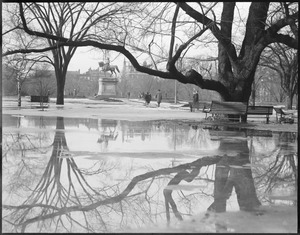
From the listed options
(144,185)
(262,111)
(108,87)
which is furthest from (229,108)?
(108,87)

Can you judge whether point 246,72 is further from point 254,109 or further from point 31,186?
point 31,186

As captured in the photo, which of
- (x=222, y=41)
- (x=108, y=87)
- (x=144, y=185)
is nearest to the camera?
(x=144, y=185)

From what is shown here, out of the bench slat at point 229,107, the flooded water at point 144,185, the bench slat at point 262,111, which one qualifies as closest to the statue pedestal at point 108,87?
the bench slat at point 262,111

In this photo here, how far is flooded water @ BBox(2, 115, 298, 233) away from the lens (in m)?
4.43

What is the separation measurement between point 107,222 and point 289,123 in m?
15.5

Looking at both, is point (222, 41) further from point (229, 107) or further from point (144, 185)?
point (144, 185)

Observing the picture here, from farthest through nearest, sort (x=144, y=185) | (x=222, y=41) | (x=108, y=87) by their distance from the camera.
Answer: (x=108, y=87) < (x=222, y=41) < (x=144, y=185)

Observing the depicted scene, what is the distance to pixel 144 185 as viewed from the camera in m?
6.15

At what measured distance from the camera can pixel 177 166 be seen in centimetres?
758

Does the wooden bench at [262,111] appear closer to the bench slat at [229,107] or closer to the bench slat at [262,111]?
the bench slat at [262,111]

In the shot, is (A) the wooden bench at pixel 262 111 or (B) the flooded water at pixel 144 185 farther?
(A) the wooden bench at pixel 262 111

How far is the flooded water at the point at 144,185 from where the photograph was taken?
4.43 m

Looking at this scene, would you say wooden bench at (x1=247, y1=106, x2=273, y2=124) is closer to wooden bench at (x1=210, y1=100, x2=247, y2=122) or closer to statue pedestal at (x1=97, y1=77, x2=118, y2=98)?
wooden bench at (x1=210, y1=100, x2=247, y2=122)

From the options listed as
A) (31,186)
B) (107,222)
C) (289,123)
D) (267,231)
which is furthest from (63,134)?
(289,123)
